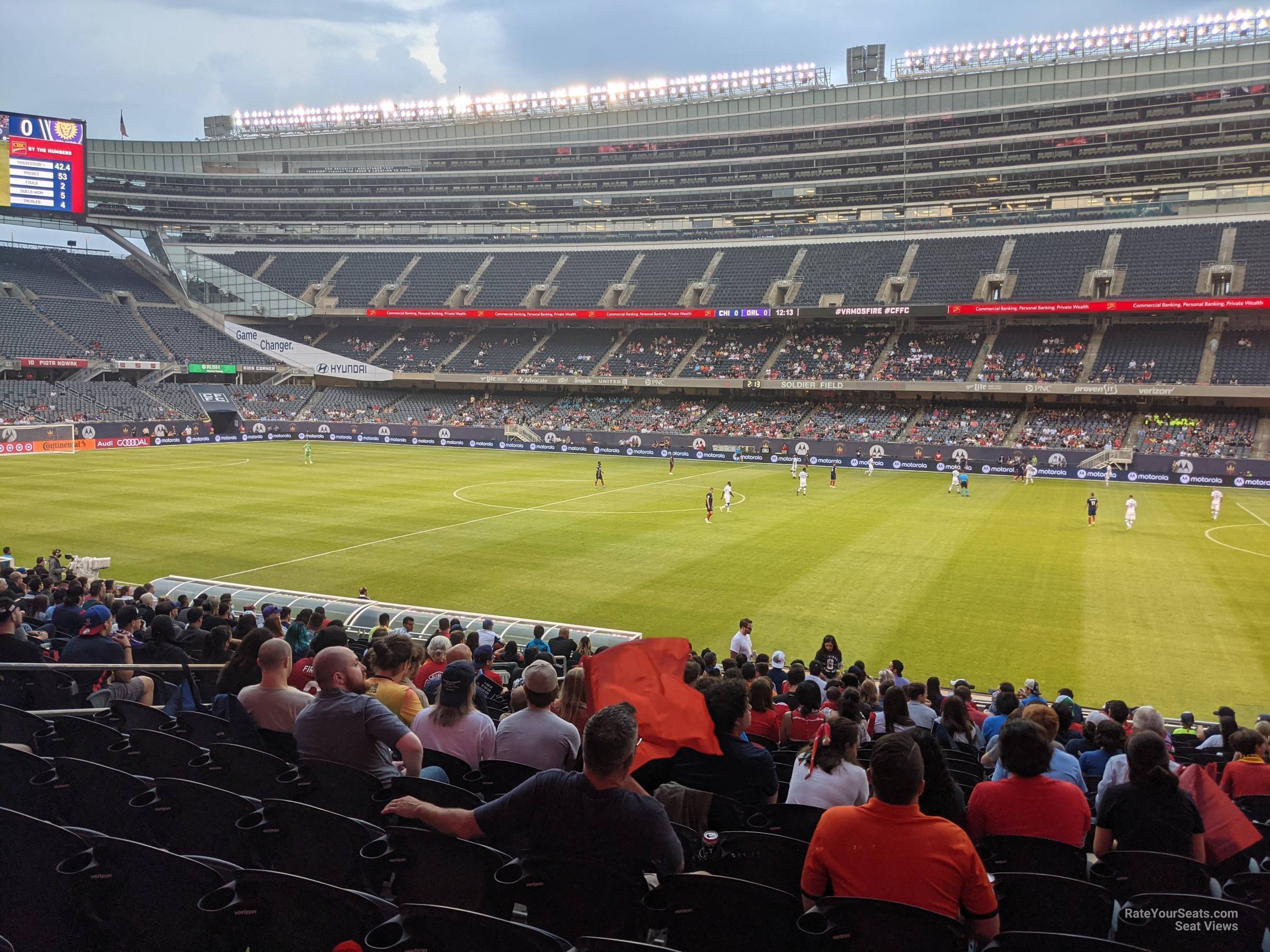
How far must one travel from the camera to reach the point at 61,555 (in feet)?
83.9

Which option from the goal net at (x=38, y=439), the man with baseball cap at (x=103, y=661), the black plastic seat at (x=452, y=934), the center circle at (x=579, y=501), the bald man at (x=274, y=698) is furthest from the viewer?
the goal net at (x=38, y=439)

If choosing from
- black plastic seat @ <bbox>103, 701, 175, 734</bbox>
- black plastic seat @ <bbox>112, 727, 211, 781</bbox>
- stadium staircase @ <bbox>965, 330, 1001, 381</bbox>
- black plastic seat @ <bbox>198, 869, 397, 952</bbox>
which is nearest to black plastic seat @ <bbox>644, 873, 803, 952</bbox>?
black plastic seat @ <bbox>198, 869, 397, 952</bbox>

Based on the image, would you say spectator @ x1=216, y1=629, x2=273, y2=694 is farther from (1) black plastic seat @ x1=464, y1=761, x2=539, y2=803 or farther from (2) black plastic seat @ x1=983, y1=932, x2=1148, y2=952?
(2) black plastic seat @ x1=983, y1=932, x2=1148, y2=952

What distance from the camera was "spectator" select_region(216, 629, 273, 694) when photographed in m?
7.84

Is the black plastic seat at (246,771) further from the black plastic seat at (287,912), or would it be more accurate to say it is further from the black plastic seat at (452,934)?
the black plastic seat at (452,934)

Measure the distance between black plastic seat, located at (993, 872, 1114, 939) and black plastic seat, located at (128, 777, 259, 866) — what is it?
4.45 m

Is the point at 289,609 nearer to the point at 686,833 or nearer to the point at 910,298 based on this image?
the point at 686,833

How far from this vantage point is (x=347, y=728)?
6.04 meters

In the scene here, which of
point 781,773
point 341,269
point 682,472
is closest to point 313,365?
point 341,269

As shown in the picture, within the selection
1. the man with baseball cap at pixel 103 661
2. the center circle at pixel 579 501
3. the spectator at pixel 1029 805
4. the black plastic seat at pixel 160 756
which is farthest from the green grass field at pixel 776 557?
the black plastic seat at pixel 160 756

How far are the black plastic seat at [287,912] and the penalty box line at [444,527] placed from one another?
2161 cm

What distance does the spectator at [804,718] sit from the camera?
9.45 m

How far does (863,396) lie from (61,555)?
59232 millimetres

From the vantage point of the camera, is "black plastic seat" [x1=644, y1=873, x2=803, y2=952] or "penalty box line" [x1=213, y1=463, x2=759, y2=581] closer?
"black plastic seat" [x1=644, y1=873, x2=803, y2=952]
